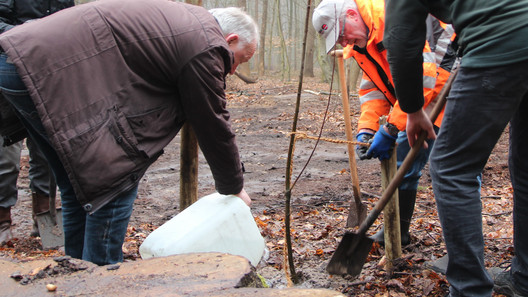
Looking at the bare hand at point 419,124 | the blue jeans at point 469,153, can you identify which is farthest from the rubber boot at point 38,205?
the blue jeans at point 469,153

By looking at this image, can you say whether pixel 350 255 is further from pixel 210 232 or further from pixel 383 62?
pixel 383 62

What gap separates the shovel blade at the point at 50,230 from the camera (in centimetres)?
366

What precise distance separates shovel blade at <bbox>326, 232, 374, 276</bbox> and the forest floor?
0.10 meters

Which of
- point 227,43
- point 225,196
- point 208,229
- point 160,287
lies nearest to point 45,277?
point 160,287

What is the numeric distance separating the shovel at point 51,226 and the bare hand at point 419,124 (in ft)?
9.28

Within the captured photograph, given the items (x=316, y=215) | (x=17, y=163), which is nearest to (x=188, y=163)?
(x=17, y=163)

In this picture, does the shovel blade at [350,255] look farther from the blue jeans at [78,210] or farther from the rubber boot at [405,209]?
the blue jeans at [78,210]

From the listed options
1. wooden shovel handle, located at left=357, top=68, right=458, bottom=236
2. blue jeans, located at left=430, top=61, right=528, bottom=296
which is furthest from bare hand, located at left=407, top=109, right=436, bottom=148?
blue jeans, located at left=430, top=61, right=528, bottom=296

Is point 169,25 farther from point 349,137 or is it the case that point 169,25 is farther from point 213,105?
point 349,137

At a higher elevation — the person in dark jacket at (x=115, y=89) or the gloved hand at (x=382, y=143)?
the person in dark jacket at (x=115, y=89)

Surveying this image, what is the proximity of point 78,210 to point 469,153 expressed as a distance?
203 cm

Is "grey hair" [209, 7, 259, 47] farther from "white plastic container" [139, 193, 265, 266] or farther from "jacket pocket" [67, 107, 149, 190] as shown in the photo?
"white plastic container" [139, 193, 265, 266]

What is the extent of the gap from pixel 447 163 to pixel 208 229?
1181 mm

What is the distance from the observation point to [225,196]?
8.13 feet
